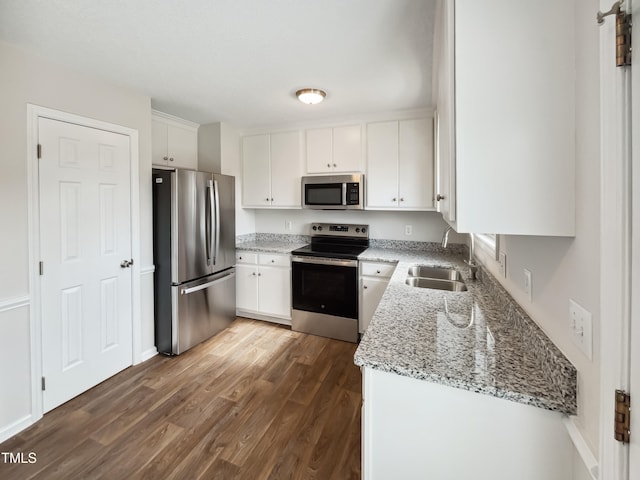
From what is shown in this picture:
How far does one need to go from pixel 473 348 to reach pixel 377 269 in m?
1.72

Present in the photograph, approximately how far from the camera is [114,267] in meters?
2.29

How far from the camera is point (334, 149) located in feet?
10.4

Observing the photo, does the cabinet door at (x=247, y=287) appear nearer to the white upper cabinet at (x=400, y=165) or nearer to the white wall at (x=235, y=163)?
the white wall at (x=235, y=163)

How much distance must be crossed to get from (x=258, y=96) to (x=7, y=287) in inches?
86.8

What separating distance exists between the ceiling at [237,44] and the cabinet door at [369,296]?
171 cm

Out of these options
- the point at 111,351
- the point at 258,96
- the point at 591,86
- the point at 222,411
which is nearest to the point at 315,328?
the point at 222,411

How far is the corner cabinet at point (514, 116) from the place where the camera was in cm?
79

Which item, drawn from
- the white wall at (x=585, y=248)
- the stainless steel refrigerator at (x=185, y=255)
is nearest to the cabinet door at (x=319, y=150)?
the stainless steel refrigerator at (x=185, y=255)

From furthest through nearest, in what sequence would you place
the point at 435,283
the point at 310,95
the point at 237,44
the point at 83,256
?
the point at 310,95 → the point at 435,283 → the point at 83,256 → the point at 237,44

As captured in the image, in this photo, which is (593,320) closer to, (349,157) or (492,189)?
(492,189)

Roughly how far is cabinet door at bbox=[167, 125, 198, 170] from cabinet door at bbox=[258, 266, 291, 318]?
1492 millimetres

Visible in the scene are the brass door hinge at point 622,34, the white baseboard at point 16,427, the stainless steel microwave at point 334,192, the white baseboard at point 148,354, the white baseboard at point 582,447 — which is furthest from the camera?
the stainless steel microwave at point 334,192

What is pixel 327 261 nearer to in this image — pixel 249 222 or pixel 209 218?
pixel 209 218

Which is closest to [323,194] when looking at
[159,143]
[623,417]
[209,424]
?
[159,143]
